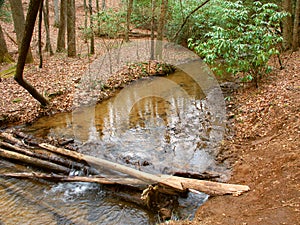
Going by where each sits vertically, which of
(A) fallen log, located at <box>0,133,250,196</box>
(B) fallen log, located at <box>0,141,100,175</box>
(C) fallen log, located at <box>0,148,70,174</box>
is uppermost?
(A) fallen log, located at <box>0,133,250,196</box>

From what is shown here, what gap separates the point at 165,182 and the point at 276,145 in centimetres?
252

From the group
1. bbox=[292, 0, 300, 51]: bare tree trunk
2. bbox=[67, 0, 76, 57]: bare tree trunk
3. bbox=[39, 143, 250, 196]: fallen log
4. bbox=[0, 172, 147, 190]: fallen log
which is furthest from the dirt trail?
bbox=[67, 0, 76, 57]: bare tree trunk

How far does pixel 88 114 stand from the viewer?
356 inches

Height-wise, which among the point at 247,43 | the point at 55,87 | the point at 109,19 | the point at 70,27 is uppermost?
the point at 109,19

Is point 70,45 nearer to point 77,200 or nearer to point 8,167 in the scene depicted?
point 8,167

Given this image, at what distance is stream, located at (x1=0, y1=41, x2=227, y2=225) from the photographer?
4699mm

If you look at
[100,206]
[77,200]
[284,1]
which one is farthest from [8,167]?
[284,1]

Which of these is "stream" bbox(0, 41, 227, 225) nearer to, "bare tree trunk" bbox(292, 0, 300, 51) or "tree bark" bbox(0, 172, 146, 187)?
"tree bark" bbox(0, 172, 146, 187)

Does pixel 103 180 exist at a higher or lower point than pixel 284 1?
lower

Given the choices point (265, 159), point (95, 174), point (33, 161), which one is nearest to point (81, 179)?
point (95, 174)

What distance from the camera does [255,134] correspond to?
6.21m

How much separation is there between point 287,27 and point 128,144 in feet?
31.2

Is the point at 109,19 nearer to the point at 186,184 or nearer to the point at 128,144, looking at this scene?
the point at 128,144

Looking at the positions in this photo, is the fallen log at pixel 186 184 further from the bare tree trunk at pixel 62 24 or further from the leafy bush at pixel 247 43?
the bare tree trunk at pixel 62 24
